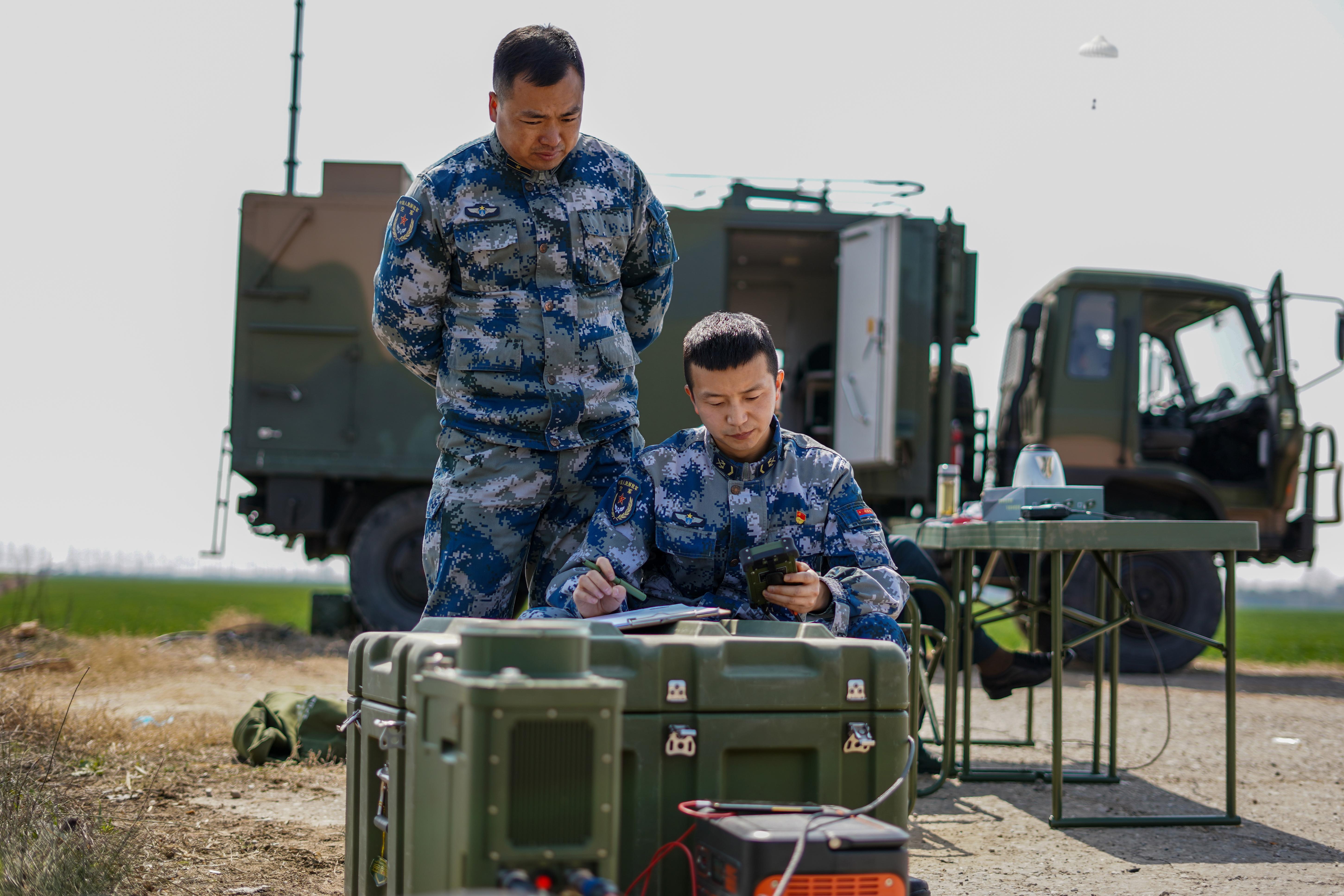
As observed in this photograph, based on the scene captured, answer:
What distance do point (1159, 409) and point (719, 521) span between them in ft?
19.8

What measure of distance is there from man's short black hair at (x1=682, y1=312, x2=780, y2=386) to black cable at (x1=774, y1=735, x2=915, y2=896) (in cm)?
74

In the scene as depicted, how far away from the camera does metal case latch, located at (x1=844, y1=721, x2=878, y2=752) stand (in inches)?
64.4

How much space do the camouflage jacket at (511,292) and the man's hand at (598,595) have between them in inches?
18.3

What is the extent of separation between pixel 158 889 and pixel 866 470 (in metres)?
5.57

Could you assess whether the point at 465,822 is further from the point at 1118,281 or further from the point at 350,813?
the point at 1118,281

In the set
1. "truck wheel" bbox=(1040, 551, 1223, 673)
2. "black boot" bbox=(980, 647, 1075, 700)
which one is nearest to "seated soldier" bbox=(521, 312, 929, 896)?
"black boot" bbox=(980, 647, 1075, 700)

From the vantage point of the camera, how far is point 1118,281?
23.5ft

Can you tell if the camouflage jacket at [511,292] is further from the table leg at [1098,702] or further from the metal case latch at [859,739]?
the table leg at [1098,702]

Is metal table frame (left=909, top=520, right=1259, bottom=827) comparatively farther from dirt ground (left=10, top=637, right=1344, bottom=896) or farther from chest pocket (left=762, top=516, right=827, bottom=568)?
chest pocket (left=762, top=516, right=827, bottom=568)

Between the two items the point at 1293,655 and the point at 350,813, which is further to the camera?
the point at 1293,655

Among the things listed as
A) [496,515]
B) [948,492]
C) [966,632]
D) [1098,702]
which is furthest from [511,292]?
[948,492]

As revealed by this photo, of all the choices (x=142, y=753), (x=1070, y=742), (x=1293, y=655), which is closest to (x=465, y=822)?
(x=142, y=753)

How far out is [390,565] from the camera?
740 centimetres

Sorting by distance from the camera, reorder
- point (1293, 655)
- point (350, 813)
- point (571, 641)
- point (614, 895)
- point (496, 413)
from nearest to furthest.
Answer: point (614, 895) < point (571, 641) < point (350, 813) < point (496, 413) < point (1293, 655)
